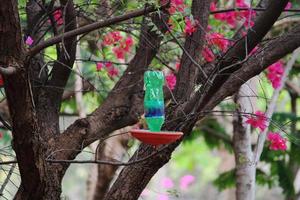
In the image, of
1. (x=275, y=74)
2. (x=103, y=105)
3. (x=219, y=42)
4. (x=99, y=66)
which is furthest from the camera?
(x=275, y=74)

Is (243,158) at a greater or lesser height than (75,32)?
lesser

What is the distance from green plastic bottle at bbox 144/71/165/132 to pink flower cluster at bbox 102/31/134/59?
58.2 inches

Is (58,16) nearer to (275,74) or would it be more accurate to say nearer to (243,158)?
(243,158)

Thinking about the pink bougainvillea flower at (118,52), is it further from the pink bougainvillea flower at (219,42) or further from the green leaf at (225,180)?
the green leaf at (225,180)

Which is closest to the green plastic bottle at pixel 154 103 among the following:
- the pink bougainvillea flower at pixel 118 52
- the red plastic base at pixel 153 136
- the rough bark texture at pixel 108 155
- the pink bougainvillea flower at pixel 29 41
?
the red plastic base at pixel 153 136

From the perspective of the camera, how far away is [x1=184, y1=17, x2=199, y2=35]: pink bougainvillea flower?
4105mm

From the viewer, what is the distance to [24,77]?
119 inches

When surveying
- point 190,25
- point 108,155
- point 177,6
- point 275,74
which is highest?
point 177,6

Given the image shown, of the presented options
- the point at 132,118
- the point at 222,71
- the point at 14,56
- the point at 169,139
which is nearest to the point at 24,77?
the point at 14,56

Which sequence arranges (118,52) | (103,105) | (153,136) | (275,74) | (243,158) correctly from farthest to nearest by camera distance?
1. (275,74)
2. (118,52)
3. (243,158)
4. (103,105)
5. (153,136)

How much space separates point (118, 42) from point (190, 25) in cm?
100

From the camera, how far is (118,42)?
500cm

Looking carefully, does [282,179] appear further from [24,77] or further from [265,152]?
[24,77]

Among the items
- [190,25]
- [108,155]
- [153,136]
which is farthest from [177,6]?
[108,155]
